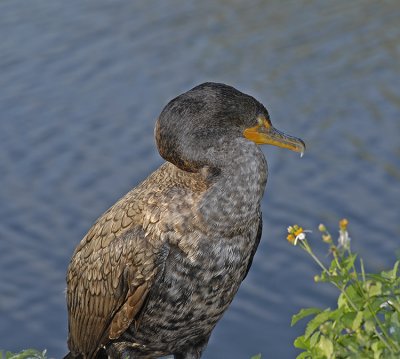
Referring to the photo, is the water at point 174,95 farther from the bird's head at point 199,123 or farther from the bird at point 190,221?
the bird's head at point 199,123

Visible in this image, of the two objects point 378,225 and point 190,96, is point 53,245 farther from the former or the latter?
point 190,96

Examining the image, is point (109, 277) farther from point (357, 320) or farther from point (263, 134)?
point (357, 320)

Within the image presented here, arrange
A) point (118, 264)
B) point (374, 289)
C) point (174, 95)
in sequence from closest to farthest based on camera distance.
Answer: point (374, 289)
point (118, 264)
point (174, 95)

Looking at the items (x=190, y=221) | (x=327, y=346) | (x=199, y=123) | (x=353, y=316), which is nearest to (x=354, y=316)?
(x=353, y=316)

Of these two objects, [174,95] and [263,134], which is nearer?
[263,134]

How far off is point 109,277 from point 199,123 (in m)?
0.87

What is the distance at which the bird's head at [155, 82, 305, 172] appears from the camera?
608cm

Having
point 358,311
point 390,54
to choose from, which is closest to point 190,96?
point 358,311

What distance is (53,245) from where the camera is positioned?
10.4 meters

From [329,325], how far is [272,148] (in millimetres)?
6501

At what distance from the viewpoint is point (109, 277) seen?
6328 millimetres

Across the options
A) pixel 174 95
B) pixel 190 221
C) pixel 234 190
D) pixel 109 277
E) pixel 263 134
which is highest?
pixel 174 95

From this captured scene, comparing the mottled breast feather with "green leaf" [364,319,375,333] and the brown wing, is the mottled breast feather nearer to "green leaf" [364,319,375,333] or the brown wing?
the brown wing

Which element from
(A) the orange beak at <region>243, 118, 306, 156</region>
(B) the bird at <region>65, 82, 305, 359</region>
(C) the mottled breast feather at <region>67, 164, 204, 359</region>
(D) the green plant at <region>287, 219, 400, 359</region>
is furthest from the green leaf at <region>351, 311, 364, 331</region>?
(A) the orange beak at <region>243, 118, 306, 156</region>
